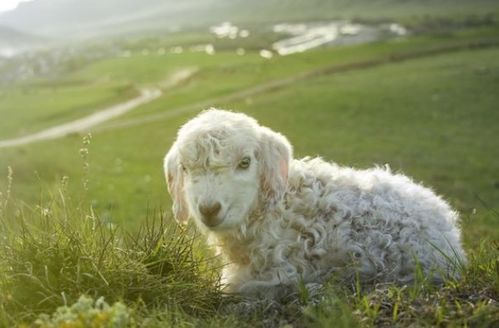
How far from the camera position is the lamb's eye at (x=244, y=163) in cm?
540

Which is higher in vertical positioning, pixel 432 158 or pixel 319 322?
pixel 319 322

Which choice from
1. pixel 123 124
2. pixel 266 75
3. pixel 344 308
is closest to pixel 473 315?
pixel 344 308

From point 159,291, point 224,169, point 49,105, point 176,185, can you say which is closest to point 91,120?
point 49,105

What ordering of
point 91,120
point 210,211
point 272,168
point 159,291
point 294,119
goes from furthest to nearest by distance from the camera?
point 91,120 → point 294,119 → point 272,168 → point 210,211 → point 159,291

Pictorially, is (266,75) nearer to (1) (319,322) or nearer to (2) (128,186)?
(2) (128,186)

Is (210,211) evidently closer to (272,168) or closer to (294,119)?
(272,168)

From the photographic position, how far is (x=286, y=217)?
18.7 ft

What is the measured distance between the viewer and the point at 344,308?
12.4 feet

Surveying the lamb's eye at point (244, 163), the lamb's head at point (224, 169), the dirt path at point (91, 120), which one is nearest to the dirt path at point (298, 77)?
the dirt path at point (91, 120)

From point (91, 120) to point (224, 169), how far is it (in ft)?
131

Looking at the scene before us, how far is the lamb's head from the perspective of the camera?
5.09m

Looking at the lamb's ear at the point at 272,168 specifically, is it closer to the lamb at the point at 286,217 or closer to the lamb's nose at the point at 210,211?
the lamb at the point at 286,217

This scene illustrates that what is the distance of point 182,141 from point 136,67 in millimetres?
69582

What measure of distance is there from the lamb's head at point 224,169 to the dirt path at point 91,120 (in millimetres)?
31610
